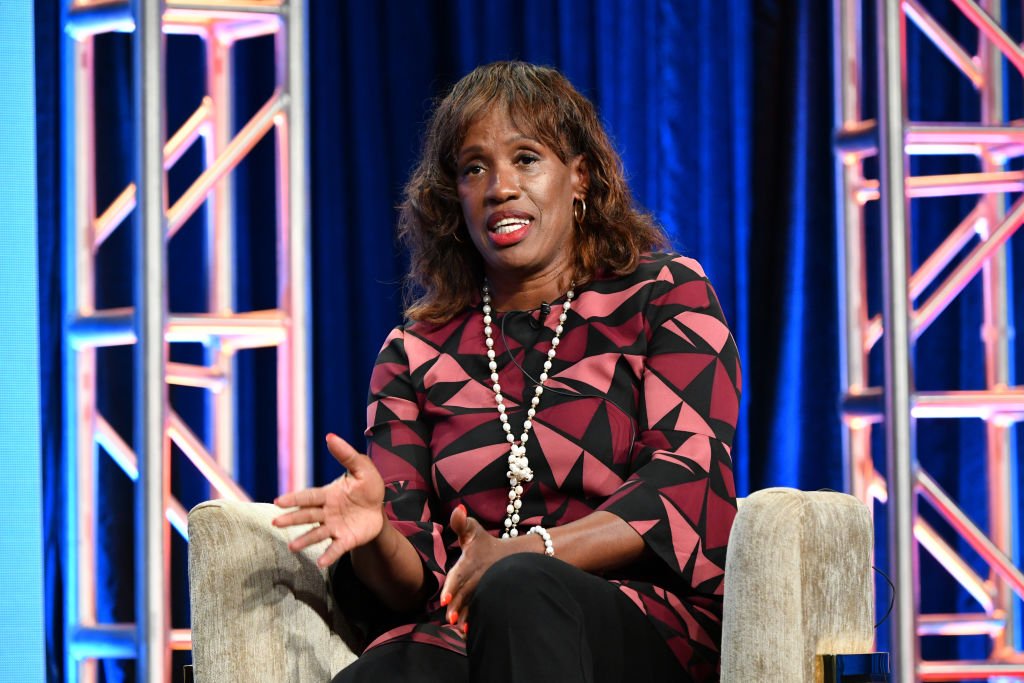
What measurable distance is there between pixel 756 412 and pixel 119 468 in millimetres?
1618

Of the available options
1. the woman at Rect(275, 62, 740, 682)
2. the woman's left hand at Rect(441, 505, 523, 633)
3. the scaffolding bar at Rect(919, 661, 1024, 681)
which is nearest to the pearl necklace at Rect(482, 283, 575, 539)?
the woman at Rect(275, 62, 740, 682)

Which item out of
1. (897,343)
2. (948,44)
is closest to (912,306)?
(897,343)

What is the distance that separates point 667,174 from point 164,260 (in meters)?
1.46

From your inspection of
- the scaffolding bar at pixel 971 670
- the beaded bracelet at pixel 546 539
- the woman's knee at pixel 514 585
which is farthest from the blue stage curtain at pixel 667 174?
the woman's knee at pixel 514 585

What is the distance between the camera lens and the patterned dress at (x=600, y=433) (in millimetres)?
1604

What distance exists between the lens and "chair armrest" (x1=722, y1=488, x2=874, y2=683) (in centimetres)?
142

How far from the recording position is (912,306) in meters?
2.62

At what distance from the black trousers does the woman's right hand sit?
0.61 feet

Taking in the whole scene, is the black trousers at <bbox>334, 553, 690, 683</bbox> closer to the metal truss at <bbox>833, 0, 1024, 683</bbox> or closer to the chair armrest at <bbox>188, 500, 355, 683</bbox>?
the chair armrest at <bbox>188, 500, 355, 683</bbox>

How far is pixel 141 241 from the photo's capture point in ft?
8.11

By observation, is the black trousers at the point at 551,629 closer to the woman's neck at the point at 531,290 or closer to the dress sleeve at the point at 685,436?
the dress sleeve at the point at 685,436

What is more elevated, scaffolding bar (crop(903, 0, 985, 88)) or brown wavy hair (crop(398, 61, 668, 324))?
scaffolding bar (crop(903, 0, 985, 88))

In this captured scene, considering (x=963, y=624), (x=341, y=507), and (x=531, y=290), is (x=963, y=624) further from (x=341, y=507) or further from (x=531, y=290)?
(x=341, y=507)

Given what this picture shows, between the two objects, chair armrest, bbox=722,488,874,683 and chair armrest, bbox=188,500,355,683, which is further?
chair armrest, bbox=188,500,355,683
